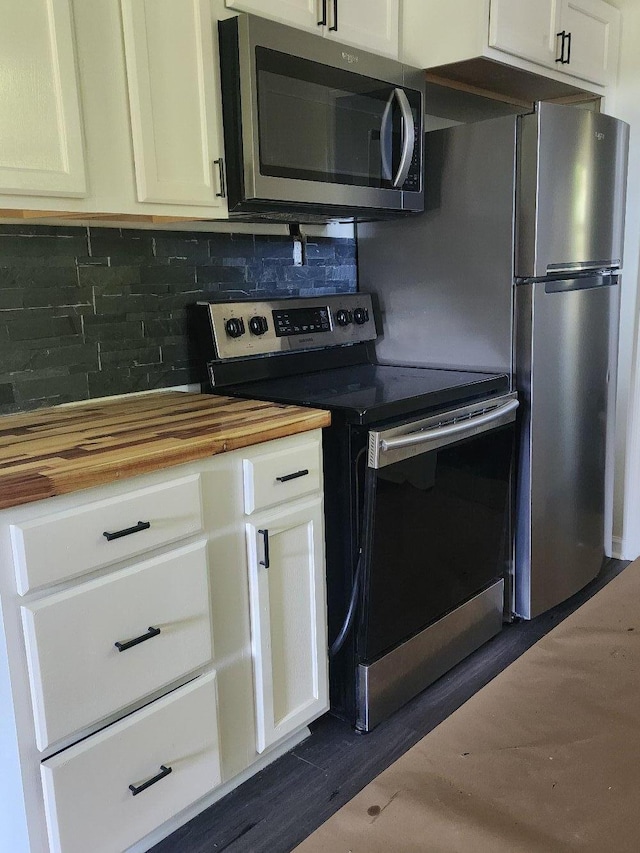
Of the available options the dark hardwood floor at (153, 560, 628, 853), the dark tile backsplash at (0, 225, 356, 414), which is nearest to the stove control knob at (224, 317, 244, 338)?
the dark tile backsplash at (0, 225, 356, 414)

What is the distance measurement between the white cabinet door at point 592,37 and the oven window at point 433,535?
4.72ft

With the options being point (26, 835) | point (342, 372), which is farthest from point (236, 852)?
point (342, 372)

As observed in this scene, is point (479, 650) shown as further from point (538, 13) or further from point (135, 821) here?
point (538, 13)

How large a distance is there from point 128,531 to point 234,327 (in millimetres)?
908

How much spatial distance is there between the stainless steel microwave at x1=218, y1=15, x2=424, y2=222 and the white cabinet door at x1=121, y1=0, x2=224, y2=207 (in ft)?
0.17

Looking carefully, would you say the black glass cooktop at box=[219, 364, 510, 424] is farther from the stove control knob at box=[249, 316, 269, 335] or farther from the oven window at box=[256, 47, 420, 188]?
the oven window at box=[256, 47, 420, 188]

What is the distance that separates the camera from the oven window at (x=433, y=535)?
75.4 inches

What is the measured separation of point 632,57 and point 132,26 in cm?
211

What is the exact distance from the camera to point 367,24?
2.12 m

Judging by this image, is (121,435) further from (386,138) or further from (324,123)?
(386,138)

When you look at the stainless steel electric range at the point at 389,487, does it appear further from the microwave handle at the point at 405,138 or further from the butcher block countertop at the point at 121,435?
the microwave handle at the point at 405,138

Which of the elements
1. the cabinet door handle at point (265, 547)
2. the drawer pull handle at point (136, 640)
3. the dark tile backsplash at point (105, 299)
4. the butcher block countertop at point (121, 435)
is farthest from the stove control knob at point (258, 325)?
the drawer pull handle at point (136, 640)

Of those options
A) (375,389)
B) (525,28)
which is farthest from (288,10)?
(375,389)

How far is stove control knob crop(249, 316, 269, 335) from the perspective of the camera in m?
2.17
